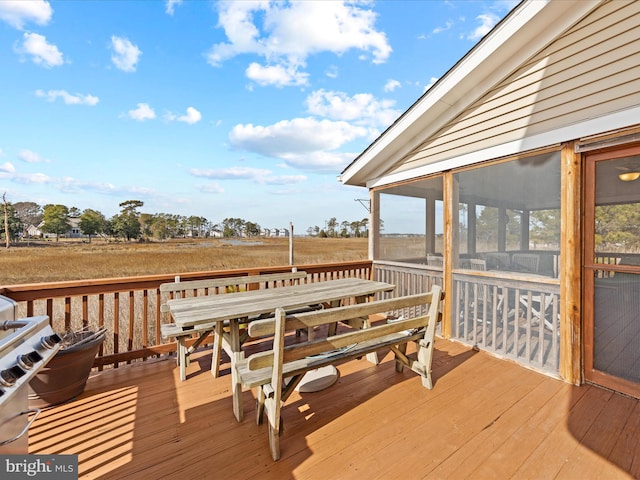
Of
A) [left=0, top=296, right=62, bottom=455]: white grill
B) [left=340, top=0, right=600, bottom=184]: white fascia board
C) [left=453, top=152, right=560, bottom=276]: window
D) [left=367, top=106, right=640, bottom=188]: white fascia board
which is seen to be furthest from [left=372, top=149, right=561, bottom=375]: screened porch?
[left=0, top=296, right=62, bottom=455]: white grill

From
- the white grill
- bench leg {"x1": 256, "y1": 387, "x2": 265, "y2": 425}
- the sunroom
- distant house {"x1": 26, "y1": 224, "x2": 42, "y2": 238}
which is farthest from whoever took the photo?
distant house {"x1": 26, "y1": 224, "x2": 42, "y2": 238}

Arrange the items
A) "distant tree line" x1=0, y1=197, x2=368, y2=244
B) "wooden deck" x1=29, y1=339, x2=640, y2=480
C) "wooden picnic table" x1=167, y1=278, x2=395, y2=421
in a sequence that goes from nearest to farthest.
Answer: "wooden deck" x1=29, y1=339, x2=640, y2=480 < "wooden picnic table" x1=167, y1=278, x2=395, y2=421 < "distant tree line" x1=0, y1=197, x2=368, y2=244

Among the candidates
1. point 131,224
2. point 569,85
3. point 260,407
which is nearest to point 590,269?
point 569,85

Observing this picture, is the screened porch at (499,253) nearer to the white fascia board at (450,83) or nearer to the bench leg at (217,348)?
the white fascia board at (450,83)

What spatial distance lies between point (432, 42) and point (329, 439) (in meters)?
6.40

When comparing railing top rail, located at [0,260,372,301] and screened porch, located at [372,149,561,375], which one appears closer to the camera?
railing top rail, located at [0,260,372,301]

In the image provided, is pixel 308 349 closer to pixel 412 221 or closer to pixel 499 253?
pixel 499 253

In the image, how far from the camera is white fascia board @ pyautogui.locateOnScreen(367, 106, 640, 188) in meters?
2.28

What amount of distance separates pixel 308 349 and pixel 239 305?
899 millimetres

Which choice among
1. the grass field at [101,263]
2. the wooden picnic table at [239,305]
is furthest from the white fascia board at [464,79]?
the grass field at [101,263]

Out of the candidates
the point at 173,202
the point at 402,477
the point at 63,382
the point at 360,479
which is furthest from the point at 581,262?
the point at 173,202

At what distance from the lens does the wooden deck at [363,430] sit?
5.44 feet

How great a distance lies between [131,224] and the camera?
118 ft

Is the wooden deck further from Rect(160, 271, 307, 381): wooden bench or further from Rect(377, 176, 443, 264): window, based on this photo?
Rect(377, 176, 443, 264): window
